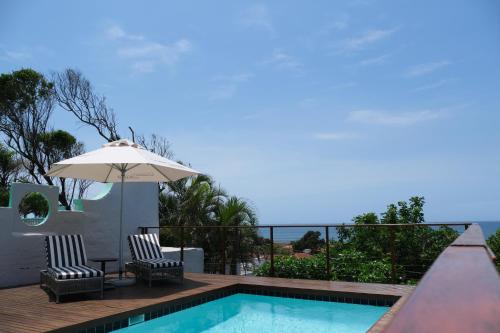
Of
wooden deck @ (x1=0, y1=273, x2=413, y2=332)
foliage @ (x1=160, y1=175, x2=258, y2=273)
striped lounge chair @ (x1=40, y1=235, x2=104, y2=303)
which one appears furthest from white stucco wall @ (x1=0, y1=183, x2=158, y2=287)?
foliage @ (x1=160, y1=175, x2=258, y2=273)

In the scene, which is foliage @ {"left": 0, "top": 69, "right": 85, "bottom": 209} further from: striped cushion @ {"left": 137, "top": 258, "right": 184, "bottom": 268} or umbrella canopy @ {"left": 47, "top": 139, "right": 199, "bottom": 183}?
striped cushion @ {"left": 137, "top": 258, "right": 184, "bottom": 268}

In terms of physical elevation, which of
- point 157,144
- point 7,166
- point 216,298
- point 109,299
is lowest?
point 216,298

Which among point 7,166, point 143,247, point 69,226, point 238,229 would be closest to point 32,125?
point 7,166

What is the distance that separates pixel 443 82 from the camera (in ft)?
42.5

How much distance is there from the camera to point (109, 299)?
639 cm

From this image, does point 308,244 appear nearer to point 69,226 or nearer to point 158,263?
point 158,263

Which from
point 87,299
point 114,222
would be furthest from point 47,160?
point 87,299

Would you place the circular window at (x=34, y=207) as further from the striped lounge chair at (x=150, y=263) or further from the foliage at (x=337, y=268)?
the foliage at (x=337, y=268)

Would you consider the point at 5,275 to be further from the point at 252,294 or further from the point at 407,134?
the point at 407,134

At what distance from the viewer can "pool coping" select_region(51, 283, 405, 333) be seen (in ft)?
17.3

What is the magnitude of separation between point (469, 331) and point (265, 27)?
37.7ft

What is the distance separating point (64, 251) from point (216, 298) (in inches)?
109

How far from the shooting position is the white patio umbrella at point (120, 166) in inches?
274

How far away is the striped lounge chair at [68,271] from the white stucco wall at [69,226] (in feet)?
2.82
